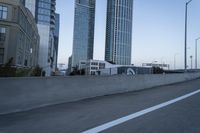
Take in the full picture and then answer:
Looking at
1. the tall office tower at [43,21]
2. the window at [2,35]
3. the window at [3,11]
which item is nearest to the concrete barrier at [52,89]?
the window at [2,35]

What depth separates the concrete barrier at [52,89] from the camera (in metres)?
9.52

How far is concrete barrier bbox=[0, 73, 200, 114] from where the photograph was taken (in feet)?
31.2

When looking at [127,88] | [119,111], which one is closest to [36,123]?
[119,111]

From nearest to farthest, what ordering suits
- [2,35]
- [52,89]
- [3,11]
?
1. [52,89]
2. [2,35]
3. [3,11]

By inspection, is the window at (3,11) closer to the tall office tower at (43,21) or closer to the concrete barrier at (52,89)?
the concrete barrier at (52,89)

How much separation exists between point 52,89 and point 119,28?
541 ft

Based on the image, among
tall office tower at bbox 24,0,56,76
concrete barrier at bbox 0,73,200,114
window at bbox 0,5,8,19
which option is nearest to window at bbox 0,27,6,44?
window at bbox 0,5,8,19

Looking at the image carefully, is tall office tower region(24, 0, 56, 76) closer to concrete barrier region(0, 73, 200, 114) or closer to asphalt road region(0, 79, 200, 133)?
concrete barrier region(0, 73, 200, 114)

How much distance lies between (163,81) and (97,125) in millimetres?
15872

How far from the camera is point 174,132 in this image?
650 cm

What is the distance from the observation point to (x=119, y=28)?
174m

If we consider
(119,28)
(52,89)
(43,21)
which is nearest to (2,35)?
(52,89)

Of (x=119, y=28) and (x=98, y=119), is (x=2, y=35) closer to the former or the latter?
(x=98, y=119)

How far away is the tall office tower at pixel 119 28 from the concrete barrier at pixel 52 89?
153674 mm
